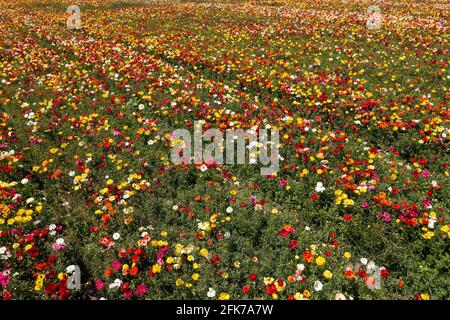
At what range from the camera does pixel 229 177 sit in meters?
6.57

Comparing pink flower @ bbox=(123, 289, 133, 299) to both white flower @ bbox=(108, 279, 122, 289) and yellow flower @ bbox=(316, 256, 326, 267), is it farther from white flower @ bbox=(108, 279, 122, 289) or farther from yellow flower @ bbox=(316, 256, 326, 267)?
yellow flower @ bbox=(316, 256, 326, 267)

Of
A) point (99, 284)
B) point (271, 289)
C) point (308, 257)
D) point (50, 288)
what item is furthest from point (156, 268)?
point (308, 257)

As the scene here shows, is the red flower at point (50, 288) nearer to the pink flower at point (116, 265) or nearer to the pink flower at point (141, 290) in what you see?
the pink flower at point (116, 265)

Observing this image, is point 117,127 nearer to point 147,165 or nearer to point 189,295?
point 147,165

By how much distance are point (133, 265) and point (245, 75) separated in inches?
306

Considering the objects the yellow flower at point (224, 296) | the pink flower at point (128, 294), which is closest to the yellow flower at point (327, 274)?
the yellow flower at point (224, 296)

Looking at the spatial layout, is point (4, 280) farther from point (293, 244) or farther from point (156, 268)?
point (293, 244)

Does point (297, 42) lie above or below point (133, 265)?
above

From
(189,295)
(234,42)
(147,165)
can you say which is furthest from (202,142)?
(234,42)

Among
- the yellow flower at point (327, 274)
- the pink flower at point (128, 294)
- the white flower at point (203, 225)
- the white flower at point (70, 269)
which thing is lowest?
the pink flower at point (128, 294)

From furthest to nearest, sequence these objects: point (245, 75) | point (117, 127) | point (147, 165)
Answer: point (245, 75) → point (117, 127) → point (147, 165)

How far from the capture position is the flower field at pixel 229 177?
473cm

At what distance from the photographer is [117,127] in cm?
814

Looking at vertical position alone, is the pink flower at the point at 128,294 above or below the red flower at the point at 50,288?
below
